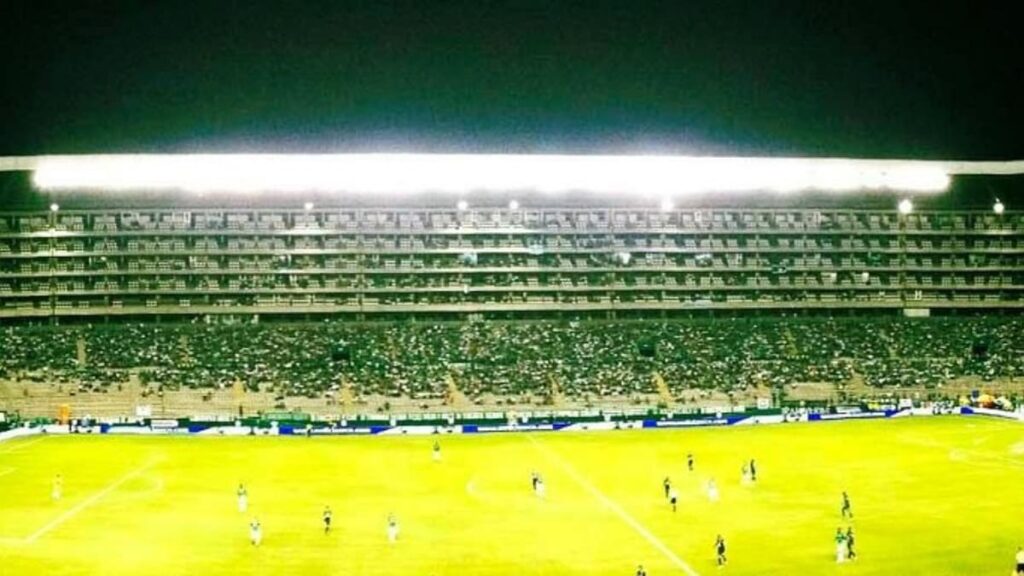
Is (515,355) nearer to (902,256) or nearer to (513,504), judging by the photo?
(513,504)

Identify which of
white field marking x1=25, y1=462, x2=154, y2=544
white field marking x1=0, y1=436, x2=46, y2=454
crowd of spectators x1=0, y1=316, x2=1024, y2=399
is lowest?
white field marking x1=25, y1=462, x2=154, y2=544

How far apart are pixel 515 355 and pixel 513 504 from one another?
46.4 m

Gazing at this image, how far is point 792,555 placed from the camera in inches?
1510

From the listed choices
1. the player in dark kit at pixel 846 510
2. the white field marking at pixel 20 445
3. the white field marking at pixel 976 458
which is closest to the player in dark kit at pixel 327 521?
the player in dark kit at pixel 846 510

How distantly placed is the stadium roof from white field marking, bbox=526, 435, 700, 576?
4306 centimetres

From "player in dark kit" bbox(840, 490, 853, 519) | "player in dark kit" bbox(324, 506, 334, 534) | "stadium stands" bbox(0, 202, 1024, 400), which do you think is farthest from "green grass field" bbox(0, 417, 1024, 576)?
"stadium stands" bbox(0, 202, 1024, 400)

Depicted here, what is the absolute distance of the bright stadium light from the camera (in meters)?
105

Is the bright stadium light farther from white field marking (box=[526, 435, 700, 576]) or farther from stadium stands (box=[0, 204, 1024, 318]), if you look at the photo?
white field marking (box=[526, 435, 700, 576])

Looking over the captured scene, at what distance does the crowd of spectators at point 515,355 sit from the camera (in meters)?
90.1

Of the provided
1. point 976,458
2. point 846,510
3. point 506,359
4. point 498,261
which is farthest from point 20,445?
point 976,458

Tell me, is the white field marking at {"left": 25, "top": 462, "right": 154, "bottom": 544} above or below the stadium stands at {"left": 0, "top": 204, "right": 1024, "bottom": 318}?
below

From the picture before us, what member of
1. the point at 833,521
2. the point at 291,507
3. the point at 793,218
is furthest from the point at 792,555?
the point at 793,218

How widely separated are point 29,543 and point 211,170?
6967cm

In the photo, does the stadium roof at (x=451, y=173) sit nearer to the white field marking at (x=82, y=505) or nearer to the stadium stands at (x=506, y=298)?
the stadium stands at (x=506, y=298)
